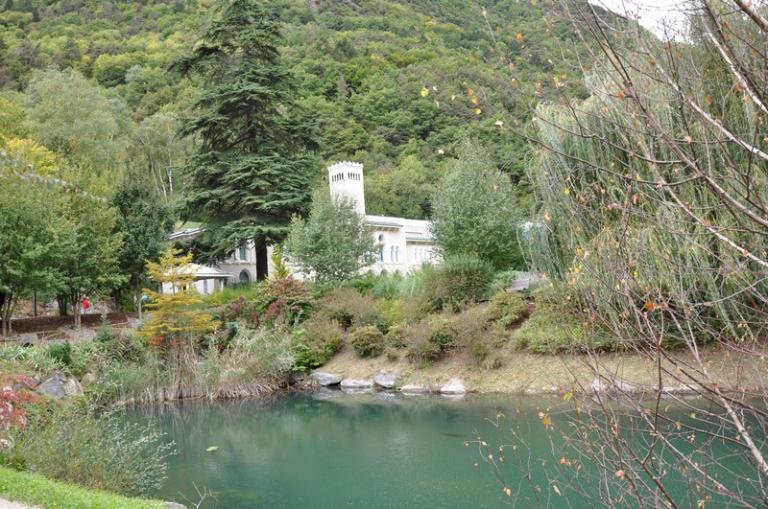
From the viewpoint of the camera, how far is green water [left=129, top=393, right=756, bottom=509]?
9344 millimetres

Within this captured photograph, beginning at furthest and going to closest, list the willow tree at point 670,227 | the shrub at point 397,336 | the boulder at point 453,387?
1. the shrub at point 397,336
2. the boulder at point 453,387
3. the willow tree at point 670,227

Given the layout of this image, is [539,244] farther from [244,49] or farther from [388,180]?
[388,180]

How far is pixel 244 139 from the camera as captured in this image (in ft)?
93.1

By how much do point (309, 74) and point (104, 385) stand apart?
124 ft

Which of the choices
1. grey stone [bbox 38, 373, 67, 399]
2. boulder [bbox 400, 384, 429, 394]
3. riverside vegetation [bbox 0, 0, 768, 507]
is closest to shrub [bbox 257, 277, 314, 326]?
riverside vegetation [bbox 0, 0, 768, 507]

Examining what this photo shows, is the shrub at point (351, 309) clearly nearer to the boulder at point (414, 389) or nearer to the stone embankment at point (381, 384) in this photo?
the stone embankment at point (381, 384)

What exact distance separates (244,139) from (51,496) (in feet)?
76.7

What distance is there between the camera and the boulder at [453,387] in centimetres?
1797

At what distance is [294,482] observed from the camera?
10.5 meters

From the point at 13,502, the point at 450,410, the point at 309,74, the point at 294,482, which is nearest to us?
the point at 13,502

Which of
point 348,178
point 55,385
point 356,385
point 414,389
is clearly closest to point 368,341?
point 356,385

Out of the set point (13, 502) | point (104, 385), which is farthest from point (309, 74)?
point (13, 502)

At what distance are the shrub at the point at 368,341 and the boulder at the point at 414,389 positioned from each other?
6.59 feet

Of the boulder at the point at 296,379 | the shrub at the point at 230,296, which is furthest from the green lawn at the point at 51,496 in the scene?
the shrub at the point at 230,296
